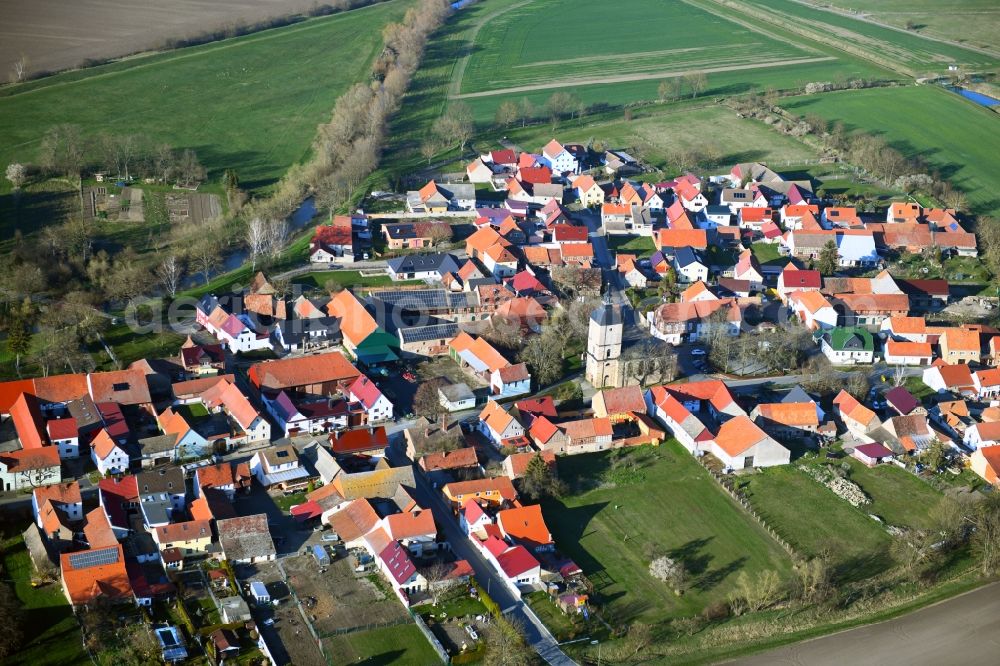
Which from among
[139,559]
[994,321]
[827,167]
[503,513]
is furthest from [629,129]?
[139,559]

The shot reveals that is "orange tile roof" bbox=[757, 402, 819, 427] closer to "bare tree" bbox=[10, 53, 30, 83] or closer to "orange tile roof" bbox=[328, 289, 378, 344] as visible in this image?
"orange tile roof" bbox=[328, 289, 378, 344]

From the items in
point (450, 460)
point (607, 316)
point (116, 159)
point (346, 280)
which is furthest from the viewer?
point (116, 159)

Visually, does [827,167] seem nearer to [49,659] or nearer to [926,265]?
[926,265]

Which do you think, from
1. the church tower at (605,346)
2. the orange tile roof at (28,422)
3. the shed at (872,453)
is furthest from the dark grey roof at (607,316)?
the orange tile roof at (28,422)

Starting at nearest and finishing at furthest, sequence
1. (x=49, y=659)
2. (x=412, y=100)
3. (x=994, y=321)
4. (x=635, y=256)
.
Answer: (x=49, y=659) → (x=994, y=321) → (x=635, y=256) → (x=412, y=100)

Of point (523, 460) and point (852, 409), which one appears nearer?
point (523, 460)

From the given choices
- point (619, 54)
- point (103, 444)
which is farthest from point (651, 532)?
point (619, 54)

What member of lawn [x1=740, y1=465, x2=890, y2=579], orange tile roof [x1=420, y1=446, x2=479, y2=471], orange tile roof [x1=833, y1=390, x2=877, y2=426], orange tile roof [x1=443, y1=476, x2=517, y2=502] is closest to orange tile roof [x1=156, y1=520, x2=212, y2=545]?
orange tile roof [x1=443, y1=476, x2=517, y2=502]

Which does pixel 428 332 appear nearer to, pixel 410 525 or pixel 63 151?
pixel 410 525
